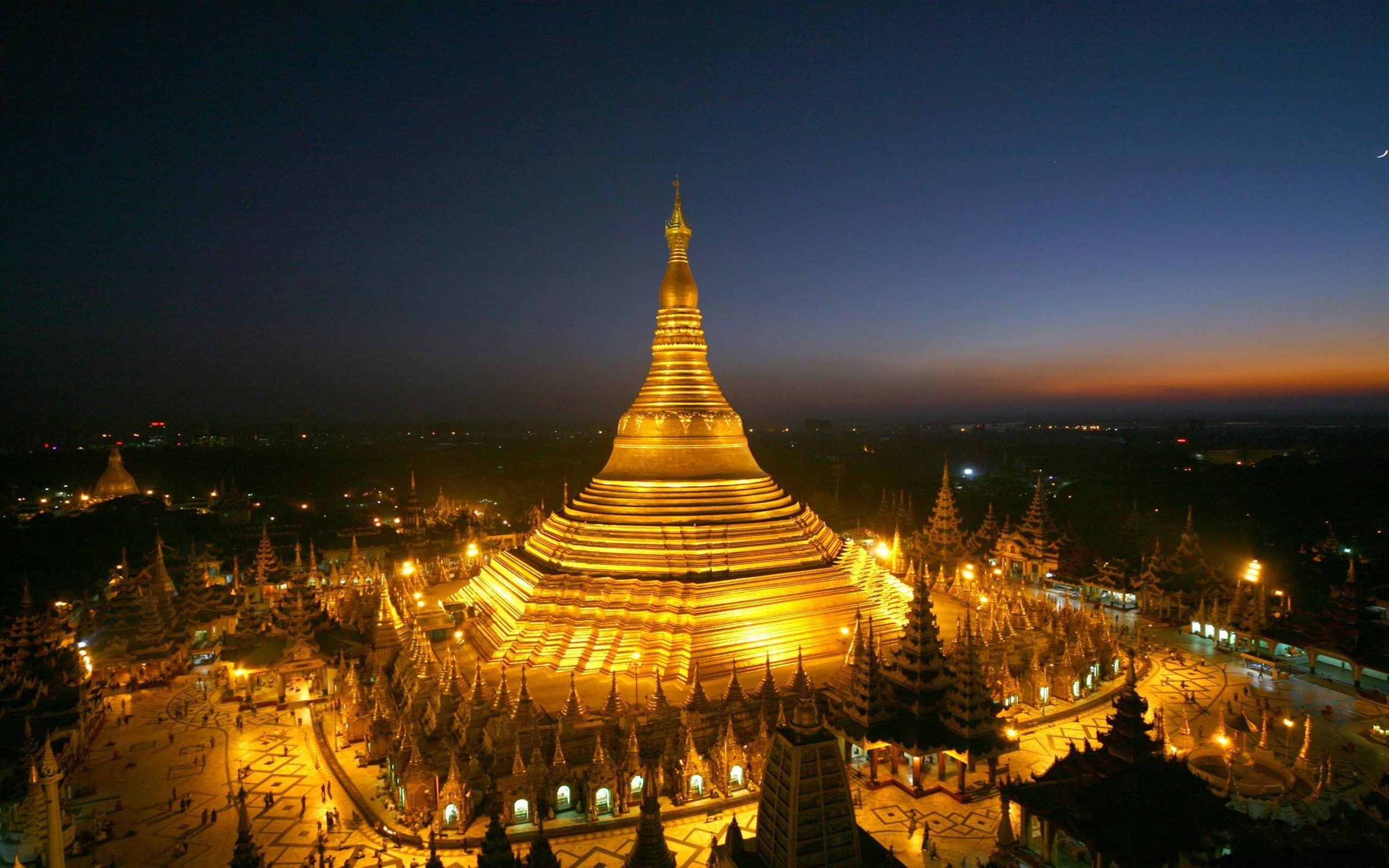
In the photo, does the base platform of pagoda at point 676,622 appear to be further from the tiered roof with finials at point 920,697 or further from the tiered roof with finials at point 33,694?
the tiered roof with finials at point 33,694

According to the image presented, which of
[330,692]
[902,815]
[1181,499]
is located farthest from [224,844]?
[1181,499]

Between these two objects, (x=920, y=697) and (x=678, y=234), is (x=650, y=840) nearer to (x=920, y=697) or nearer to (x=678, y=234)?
(x=920, y=697)

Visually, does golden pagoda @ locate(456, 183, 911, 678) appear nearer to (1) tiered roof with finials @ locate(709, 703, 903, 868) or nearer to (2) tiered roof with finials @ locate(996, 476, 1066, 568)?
(1) tiered roof with finials @ locate(709, 703, 903, 868)

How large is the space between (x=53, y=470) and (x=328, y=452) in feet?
150

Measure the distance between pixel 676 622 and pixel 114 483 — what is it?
61.4 meters

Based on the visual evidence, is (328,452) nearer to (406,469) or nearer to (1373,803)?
(406,469)

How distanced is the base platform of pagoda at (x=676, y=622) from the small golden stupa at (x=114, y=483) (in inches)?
2090

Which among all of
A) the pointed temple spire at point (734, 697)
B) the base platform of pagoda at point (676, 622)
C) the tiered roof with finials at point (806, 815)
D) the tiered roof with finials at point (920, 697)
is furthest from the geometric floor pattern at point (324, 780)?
the base platform of pagoda at point (676, 622)

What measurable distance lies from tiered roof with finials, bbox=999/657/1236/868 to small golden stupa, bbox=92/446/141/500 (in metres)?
69.7

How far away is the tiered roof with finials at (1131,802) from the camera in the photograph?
11.6 m

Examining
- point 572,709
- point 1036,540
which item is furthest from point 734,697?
point 1036,540

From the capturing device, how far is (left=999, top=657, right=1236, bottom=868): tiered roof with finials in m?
11.6

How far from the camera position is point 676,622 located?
2225 cm

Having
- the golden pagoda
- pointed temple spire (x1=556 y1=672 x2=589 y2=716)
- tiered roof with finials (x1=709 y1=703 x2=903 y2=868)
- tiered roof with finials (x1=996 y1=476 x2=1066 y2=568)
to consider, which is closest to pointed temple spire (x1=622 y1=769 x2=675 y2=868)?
tiered roof with finials (x1=709 y1=703 x2=903 y2=868)
